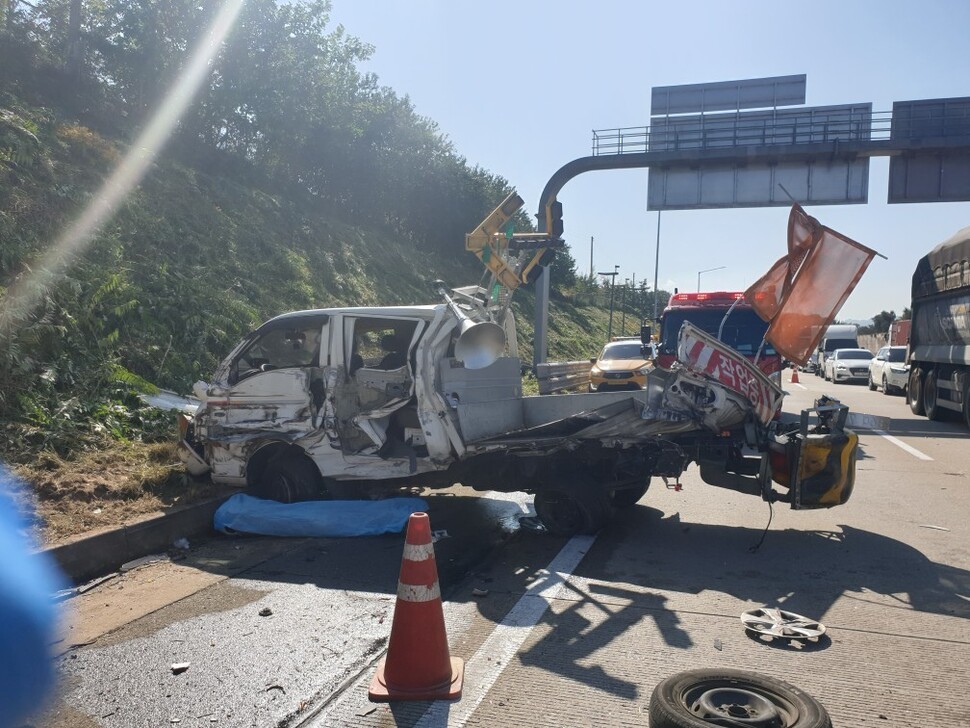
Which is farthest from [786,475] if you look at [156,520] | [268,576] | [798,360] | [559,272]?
[559,272]

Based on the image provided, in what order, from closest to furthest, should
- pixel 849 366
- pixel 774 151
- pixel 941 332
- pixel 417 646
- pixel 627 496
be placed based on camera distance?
pixel 417 646, pixel 627 496, pixel 941 332, pixel 774 151, pixel 849 366

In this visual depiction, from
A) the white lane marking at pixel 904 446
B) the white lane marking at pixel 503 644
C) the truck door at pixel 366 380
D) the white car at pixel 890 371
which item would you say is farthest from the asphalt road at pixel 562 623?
the white car at pixel 890 371

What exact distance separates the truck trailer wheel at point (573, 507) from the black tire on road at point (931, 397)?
13218mm

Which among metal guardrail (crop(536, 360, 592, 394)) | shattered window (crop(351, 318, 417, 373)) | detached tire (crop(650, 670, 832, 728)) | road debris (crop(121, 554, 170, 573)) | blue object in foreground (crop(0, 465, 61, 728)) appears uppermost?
shattered window (crop(351, 318, 417, 373))

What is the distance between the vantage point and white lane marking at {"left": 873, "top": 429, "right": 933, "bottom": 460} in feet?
39.4

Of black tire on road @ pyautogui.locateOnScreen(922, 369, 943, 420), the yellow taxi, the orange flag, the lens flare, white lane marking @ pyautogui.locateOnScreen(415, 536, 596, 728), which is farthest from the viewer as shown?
black tire on road @ pyautogui.locateOnScreen(922, 369, 943, 420)

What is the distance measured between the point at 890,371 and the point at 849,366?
7.23 metres

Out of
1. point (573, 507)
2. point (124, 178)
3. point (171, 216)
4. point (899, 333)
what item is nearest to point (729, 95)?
point (171, 216)

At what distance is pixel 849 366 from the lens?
31703mm

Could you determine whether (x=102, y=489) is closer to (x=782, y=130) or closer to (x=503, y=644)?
(x=503, y=644)

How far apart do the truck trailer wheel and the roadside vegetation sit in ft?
11.3

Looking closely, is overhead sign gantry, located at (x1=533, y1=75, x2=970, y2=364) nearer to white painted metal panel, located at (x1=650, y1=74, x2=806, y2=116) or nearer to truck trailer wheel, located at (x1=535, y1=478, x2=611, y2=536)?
white painted metal panel, located at (x1=650, y1=74, x2=806, y2=116)

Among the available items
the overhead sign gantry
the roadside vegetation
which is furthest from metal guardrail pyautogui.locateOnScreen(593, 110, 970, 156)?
the roadside vegetation

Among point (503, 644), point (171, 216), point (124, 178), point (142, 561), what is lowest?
point (142, 561)
